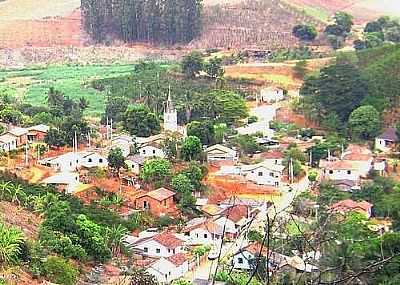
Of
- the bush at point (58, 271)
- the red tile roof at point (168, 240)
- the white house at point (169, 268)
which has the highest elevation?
the bush at point (58, 271)

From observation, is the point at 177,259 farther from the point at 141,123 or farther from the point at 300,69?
the point at 300,69

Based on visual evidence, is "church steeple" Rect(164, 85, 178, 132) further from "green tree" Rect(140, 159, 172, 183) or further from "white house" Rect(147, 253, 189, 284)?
"white house" Rect(147, 253, 189, 284)

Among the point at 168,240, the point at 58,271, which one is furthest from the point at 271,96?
the point at 58,271

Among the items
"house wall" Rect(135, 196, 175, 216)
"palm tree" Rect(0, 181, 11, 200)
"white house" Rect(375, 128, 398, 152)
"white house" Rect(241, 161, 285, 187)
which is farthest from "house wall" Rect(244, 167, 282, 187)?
"palm tree" Rect(0, 181, 11, 200)

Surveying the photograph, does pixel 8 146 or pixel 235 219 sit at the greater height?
pixel 8 146

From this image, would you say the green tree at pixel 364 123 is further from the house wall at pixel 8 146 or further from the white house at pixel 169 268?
the white house at pixel 169 268

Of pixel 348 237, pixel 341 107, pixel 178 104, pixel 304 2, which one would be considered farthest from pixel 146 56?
pixel 348 237

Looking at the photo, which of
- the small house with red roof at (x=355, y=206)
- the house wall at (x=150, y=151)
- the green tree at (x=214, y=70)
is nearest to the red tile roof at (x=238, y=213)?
→ the small house with red roof at (x=355, y=206)
